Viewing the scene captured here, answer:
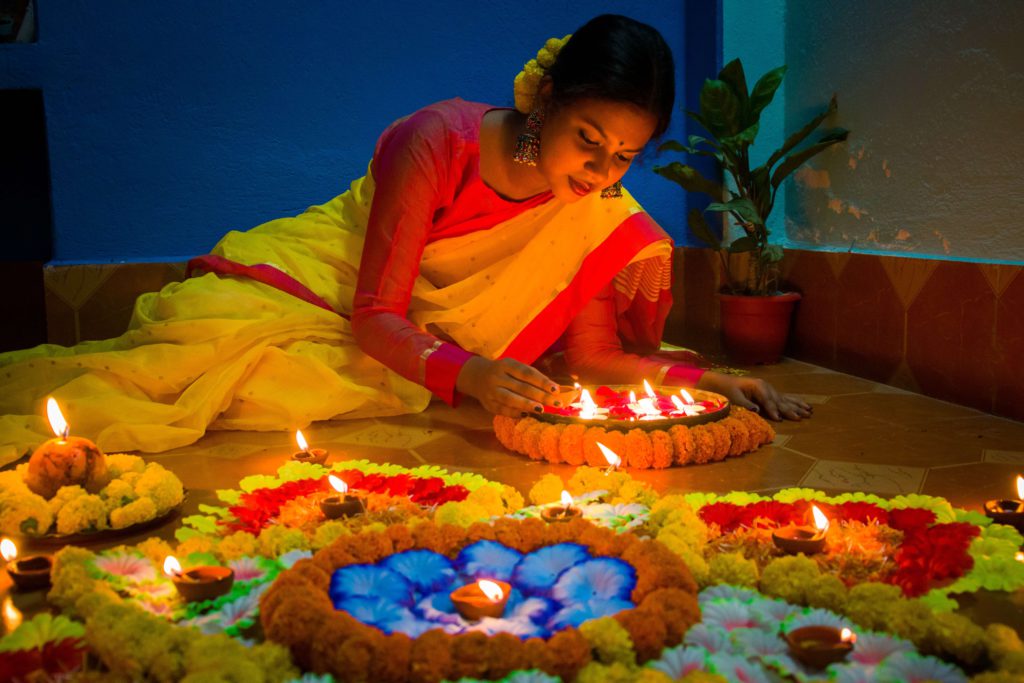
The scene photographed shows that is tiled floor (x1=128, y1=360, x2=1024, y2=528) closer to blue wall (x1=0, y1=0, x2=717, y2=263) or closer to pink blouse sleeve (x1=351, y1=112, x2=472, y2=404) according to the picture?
pink blouse sleeve (x1=351, y1=112, x2=472, y2=404)

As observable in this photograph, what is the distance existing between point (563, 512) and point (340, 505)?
45cm

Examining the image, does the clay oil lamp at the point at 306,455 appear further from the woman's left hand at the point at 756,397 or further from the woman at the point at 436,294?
the woman's left hand at the point at 756,397

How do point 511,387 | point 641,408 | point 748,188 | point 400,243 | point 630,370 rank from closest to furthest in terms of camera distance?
1. point 511,387
2. point 641,408
3. point 400,243
4. point 630,370
5. point 748,188

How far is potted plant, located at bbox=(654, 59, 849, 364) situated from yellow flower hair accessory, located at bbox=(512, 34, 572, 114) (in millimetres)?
963

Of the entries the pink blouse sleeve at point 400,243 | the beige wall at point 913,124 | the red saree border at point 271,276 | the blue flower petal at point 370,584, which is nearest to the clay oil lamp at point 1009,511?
the blue flower petal at point 370,584

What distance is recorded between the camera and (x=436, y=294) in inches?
126

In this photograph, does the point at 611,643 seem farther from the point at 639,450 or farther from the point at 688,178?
the point at 688,178

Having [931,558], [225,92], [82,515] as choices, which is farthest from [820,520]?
[225,92]

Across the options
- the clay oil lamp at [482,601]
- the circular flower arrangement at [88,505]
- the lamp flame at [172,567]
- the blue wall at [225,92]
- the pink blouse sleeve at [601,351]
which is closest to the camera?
the clay oil lamp at [482,601]

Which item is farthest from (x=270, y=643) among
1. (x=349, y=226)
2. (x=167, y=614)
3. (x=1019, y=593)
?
(x=349, y=226)

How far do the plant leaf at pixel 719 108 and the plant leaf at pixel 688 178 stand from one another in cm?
18

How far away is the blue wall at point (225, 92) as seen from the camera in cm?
382

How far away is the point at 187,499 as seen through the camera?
2.22 meters

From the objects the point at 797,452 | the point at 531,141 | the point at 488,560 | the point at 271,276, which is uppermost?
the point at 531,141
